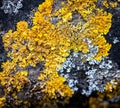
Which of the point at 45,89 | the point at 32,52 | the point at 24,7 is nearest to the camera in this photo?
the point at 45,89

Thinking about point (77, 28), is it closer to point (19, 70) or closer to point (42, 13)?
point (42, 13)

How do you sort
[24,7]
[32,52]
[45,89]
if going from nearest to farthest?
1. [45,89]
2. [32,52]
3. [24,7]

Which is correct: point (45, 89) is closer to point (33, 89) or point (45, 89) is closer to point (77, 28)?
point (33, 89)

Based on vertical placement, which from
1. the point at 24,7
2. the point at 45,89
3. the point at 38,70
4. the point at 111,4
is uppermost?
the point at 24,7

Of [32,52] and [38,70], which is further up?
[32,52]

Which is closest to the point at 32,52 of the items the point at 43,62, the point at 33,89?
the point at 43,62

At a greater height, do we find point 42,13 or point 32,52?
point 42,13

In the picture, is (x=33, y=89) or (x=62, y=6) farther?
(x=62, y=6)

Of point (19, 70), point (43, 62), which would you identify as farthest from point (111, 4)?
point (19, 70)

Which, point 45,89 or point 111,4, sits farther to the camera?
point 111,4
